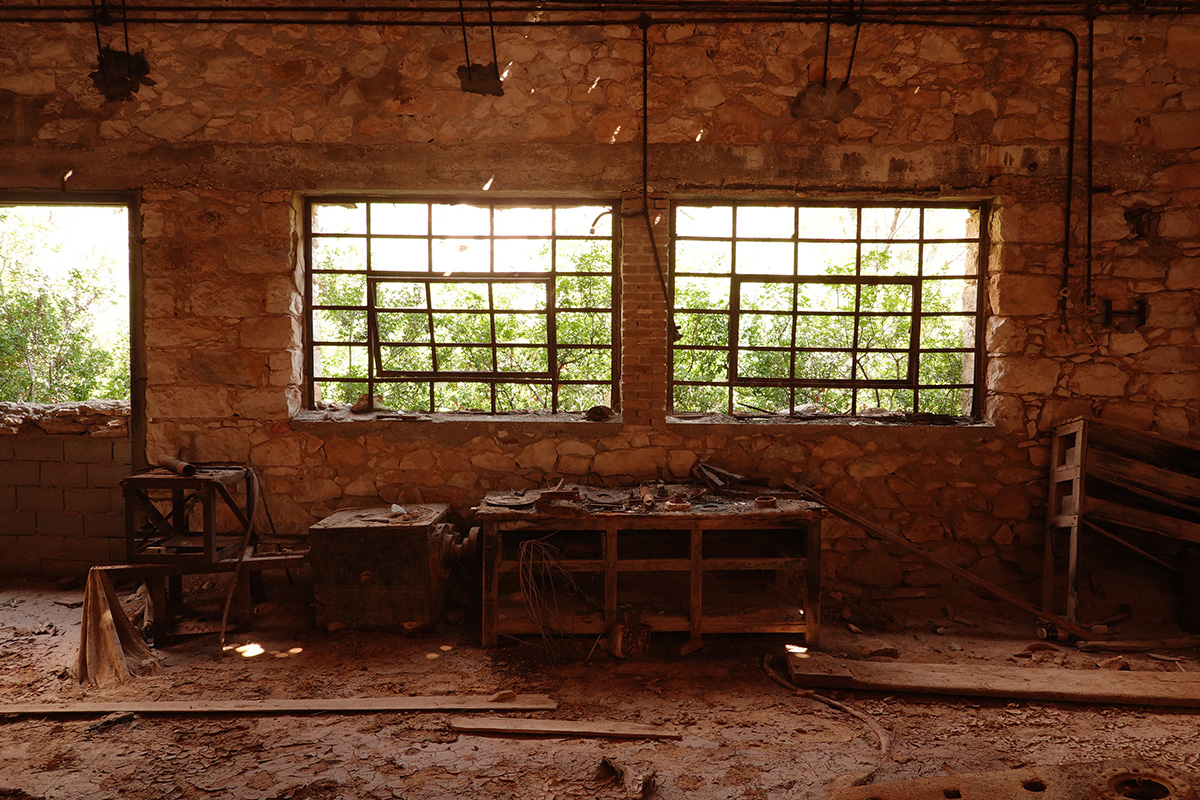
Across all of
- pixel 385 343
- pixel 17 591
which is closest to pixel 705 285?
pixel 385 343

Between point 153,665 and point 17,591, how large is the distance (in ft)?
6.70

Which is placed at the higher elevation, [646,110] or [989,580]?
[646,110]

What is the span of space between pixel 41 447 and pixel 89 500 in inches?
20.8

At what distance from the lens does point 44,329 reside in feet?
28.9

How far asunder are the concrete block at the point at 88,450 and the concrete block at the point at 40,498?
278 mm

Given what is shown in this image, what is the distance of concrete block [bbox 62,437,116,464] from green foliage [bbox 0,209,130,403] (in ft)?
12.2

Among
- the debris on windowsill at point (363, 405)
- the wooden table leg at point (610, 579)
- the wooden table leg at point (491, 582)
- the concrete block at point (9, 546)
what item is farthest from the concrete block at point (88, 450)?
the wooden table leg at point (610, 579)

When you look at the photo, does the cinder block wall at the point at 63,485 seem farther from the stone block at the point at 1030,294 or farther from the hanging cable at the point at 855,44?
the stone block at the point at 1030,294

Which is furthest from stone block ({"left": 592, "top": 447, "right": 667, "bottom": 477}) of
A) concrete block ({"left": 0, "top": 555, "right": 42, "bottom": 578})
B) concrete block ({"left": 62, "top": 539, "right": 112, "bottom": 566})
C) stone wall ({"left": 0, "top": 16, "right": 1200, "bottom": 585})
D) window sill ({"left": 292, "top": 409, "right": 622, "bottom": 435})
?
concrete block ({"left": 0, "top": 555, "right": 42, "bottom": 578})

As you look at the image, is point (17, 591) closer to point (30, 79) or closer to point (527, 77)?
point (30, 79)

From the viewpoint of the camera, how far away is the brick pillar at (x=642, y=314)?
15.7 ft

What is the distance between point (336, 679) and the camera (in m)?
3.65

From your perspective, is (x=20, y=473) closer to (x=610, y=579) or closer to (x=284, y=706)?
(x=284, y=706)

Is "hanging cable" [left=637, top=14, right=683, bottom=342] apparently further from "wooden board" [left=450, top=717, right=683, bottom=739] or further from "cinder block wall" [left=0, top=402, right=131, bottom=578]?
"cinder block wall" [left=0, top=402, right=131, bottom=578]
